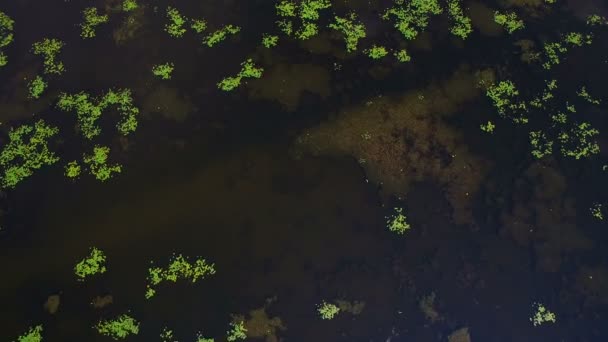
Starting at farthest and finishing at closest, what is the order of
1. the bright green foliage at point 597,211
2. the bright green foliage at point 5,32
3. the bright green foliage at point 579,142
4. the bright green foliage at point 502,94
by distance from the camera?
the bright green foliage at point 5,32, the bright green foliage at point 502,94, the bright green foliage at point 579,142, the bright green foliage at point 597,211

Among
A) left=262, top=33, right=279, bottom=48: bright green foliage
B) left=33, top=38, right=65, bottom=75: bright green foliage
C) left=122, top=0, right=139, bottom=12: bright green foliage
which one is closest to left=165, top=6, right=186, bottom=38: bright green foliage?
left=122, top=0, right=139, bottom=12: bright green foliage

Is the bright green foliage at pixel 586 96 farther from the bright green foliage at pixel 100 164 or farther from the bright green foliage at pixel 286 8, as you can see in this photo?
the bright green foliage at pixel 100 164

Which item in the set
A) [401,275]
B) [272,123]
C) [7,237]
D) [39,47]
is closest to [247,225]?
[272,123]

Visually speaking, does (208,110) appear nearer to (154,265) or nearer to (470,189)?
(154,265)

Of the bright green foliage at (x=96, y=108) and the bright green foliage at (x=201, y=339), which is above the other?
the bright green foliage at (x=96, y=108)

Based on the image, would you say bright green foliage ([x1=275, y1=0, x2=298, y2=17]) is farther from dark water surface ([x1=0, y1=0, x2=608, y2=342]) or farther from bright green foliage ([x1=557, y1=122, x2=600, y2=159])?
bright green foliage ([x1=557, y1=122, x2=600, y2=159])

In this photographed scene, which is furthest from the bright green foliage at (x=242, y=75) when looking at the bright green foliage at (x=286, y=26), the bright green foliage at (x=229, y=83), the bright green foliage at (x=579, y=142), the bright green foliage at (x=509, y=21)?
the bright green foliage at (x=579, y=142)

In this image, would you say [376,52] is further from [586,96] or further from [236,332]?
[236,332]

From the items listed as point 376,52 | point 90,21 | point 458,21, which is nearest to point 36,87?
point 90,21
